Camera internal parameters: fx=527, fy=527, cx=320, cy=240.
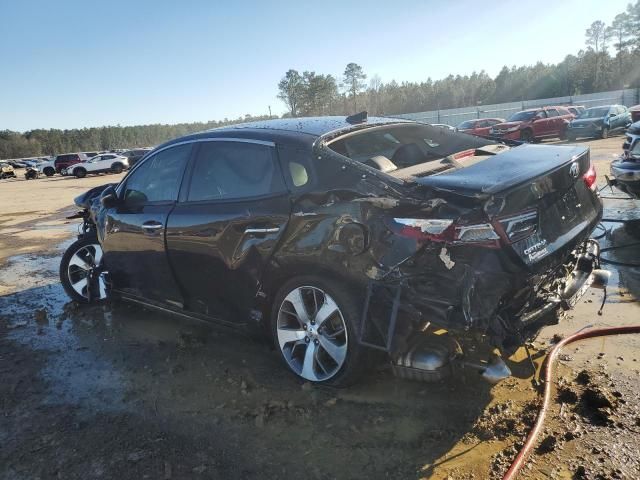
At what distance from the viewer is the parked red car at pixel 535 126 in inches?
989

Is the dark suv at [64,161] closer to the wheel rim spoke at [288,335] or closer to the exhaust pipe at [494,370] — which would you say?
the wheel rim spoke at [288,335]

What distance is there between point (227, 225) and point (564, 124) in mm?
26251

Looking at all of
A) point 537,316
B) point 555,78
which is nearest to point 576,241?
point 537,316

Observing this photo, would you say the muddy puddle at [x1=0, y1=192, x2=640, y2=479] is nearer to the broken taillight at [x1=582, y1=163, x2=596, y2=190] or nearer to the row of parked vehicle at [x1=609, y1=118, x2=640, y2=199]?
the broken taillight at [x1=582, y1=163, x2=596, y2=190]

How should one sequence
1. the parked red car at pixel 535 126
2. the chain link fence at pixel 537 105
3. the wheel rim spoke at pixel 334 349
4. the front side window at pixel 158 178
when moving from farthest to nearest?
the chain link fence at pixel 537 105, the parked red car at pixel 535 126, the front side window at pixel 158 178, the wheel rim spoke at pixel 334 349

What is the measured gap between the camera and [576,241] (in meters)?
3.27

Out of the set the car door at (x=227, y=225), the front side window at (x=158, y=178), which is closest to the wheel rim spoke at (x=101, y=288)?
the front side window at (x=158, y=178)

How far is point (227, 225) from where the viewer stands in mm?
3643

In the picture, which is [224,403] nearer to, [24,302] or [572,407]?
[572,407]

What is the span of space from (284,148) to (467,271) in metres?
1.49

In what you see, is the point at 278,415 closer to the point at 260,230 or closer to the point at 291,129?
the point at 260,230

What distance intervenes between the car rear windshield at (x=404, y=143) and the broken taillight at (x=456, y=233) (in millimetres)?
859

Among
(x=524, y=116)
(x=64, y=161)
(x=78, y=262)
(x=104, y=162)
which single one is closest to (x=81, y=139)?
(x=64, y=161)

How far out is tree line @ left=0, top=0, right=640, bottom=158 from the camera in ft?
204
